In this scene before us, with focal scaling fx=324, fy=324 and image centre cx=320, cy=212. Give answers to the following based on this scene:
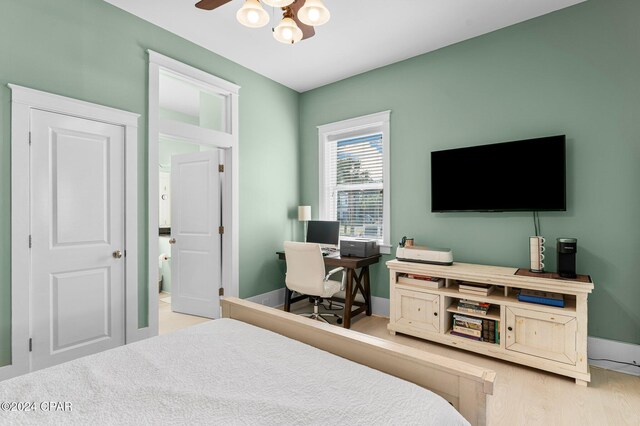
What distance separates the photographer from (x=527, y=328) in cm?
253

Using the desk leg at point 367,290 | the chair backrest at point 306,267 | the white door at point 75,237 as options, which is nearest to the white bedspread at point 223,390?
the white door at point 75,237

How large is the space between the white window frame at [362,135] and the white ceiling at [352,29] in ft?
2.06

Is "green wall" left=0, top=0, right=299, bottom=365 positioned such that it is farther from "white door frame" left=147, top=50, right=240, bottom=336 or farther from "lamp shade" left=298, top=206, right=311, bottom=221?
"lamp shade" left=298, top=206, right=311, bottom=221

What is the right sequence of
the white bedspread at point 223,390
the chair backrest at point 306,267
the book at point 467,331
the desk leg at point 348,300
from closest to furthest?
the white bedspread at point 223,390 < the book at point 467,331 < the chair backrest at point 306,267 < the desk leg at point 348,300

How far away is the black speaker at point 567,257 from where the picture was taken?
8.11ft

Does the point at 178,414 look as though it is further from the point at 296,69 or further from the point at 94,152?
the point at 296,69

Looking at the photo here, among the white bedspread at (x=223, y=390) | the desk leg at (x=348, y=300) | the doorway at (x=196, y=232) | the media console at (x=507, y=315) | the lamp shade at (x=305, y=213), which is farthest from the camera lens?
the lamp shade at (x=305, y=213)

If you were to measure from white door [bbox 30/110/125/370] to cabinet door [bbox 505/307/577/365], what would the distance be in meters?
3.26

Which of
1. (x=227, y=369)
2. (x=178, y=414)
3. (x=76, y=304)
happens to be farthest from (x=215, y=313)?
(x=178, y=414)

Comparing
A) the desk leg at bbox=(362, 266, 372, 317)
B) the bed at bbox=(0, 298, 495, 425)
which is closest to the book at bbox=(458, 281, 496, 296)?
the desk leg at bbox=(362, 266, 372, 317)

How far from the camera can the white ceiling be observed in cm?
272

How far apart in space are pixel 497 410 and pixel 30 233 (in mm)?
3359

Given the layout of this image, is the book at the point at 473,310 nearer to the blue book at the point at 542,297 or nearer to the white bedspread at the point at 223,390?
the blue book at the point at 542,297

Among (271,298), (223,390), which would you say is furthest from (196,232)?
(223,390)
